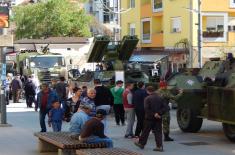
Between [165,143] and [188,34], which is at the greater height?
[188,34]

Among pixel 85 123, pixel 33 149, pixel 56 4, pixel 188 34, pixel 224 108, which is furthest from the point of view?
pixel 56 4

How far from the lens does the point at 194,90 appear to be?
18.0m

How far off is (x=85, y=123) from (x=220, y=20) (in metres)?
34.3

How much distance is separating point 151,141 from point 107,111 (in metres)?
1.48

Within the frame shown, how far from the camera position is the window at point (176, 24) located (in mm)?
46275

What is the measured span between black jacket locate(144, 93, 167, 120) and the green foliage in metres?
54.3

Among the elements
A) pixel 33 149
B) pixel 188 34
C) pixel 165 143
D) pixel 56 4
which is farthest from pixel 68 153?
pixel 56 4

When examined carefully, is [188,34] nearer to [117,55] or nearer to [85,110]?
[117,55]

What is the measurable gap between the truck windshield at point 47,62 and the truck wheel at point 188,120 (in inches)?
884

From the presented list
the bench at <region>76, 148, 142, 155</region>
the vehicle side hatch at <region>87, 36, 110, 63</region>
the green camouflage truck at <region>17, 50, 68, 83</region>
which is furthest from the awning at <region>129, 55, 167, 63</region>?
the bench at <region>76, 148, 142, 155</region>

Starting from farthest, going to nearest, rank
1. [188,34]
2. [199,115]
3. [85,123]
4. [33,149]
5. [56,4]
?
[56,4]
[188,34]
[199,115]
[33,149]
[85,123]

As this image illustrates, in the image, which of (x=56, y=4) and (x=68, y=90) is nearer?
(x=68, y=90)

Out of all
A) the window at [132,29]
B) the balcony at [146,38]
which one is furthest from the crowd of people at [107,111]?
the window at [132,29]

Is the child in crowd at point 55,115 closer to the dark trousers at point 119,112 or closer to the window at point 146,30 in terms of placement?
the dark trousers at point 119,112
